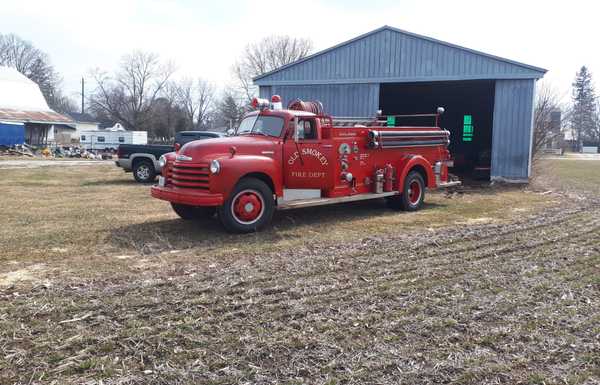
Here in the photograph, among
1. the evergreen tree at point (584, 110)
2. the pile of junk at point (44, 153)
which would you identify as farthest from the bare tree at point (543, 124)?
the evergreen tree at point (584, 110)

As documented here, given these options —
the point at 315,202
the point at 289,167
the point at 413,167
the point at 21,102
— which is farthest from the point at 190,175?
the point at 21,102

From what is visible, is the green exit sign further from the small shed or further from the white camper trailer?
the small shed

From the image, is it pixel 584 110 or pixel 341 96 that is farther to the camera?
pixel 584 110

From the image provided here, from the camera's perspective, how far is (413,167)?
37.7 feet

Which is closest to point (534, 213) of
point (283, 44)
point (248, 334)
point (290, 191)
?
point (290, 191)

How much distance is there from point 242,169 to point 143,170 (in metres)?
10.2

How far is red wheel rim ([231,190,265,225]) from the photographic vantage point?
26.9 ft

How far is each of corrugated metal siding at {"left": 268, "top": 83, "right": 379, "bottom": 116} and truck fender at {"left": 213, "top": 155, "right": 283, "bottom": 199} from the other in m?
9.65

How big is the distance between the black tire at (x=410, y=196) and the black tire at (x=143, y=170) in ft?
29.6

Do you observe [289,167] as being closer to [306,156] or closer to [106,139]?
[306,156]

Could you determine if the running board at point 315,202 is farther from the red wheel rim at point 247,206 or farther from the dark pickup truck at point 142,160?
the dark pickup truck at point 142,160

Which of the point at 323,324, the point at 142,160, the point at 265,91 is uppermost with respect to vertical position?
the point at 265,91

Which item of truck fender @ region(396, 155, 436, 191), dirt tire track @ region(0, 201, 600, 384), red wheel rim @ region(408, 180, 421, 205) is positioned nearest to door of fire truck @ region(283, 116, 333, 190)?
truck fender @ region(396, 155, 436, 191)

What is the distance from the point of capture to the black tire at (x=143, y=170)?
17234 mm
